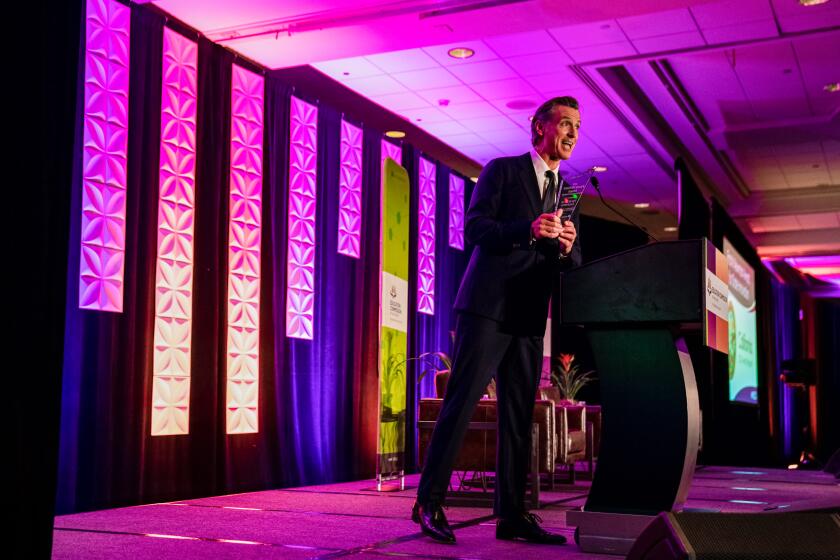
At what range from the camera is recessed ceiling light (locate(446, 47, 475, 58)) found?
6.61 metres

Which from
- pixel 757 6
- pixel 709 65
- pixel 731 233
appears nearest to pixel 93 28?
pixel 757 6

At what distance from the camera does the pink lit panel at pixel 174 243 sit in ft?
16.8

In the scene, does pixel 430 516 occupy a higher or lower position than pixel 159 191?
lower

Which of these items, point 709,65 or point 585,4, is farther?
point 709,65

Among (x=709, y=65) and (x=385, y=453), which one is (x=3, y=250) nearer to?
(x=385, y=453)

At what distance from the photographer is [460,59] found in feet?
22.3

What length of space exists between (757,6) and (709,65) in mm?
1486

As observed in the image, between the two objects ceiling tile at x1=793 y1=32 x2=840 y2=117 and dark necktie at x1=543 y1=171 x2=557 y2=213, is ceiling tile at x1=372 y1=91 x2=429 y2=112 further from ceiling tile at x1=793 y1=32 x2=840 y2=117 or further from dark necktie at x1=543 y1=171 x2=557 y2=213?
dark necktie at x1=543 y1=171 x2=557 y2=213

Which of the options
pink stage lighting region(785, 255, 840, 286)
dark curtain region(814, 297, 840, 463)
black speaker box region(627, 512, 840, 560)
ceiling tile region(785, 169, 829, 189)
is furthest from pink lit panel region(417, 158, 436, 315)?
dark curtain region(814, 297, 840, 463)

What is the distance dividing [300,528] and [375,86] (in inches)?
187

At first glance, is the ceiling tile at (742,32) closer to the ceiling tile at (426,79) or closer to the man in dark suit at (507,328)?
the ceiling tile at (426,79)

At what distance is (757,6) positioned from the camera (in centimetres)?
599

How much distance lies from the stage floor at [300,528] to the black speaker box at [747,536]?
29 cm

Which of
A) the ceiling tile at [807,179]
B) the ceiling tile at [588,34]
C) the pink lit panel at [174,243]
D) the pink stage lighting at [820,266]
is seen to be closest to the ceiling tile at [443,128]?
the ceiling tile at [588,34]
